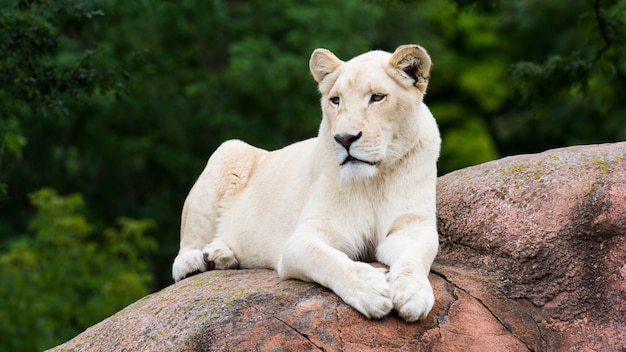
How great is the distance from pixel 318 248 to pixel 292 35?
14.4 meters

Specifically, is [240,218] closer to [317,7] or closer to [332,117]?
[332,117]

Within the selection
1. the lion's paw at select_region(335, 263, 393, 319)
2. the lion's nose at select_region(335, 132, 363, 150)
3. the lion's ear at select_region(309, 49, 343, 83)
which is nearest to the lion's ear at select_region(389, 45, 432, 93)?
the lion's ear at select_region(309, 49, 343, 83)

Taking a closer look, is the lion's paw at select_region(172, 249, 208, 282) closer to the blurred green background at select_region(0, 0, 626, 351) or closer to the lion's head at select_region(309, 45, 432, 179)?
the lion's head at select_region(309, 45, 432, 179)

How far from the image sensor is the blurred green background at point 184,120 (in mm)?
15352

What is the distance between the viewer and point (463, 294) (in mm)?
6230

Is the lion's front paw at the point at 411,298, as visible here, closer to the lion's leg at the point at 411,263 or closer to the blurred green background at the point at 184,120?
the lion's leg at the point at 411,263

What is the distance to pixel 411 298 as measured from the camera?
5.64m

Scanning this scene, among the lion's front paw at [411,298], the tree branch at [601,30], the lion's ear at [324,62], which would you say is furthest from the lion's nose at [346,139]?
the tree branch at [601,30]

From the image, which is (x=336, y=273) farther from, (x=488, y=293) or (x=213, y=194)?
(x=213, y=194)

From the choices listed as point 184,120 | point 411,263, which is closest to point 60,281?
point 184,120

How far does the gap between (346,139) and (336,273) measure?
2.79 ft

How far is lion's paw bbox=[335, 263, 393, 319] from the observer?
561 centimetres

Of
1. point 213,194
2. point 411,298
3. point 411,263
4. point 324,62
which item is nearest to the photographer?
point 411,298

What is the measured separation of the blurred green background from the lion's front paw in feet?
29.2
